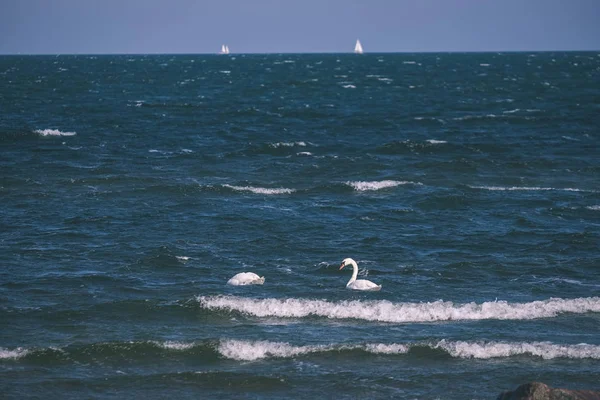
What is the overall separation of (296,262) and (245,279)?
8.88ft

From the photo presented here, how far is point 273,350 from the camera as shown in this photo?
1627 cm

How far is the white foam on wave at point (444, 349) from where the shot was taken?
16109 millimetres

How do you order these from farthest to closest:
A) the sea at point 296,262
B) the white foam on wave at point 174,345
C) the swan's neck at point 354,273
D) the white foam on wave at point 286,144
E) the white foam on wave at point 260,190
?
1. the white foam on wave at point 286,144
2. the white foam on wave at point 260,190
3. the swan's neck at point 354,273
4. the white foam on wave at point 174,345
5. the sea at point 296,262

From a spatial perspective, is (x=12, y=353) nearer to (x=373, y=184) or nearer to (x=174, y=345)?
(x=174, y=345)

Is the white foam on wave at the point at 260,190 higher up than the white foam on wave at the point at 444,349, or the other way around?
the white foam on wave at the point at 260,190

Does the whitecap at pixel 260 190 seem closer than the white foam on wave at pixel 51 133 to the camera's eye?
Yes

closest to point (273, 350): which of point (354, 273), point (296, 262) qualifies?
point (354, 273)

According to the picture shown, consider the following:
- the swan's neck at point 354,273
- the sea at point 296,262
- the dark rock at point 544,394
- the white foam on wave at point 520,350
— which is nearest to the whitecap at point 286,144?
the sea at point 296,262

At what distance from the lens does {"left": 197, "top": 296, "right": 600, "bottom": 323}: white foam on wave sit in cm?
1848

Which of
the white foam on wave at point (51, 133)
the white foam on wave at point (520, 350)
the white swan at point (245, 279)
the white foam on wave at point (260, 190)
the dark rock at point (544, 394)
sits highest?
the white foam on wave at point (51, 133)

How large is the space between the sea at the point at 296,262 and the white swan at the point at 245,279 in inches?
9.1

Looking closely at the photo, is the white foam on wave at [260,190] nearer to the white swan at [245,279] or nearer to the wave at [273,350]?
the white swan at [245,279]

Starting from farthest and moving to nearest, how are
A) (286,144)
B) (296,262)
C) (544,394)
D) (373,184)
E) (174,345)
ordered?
1. (286,144)
2. (373,184)
3. (296,262)
4. (174,345)
5. (544,394)

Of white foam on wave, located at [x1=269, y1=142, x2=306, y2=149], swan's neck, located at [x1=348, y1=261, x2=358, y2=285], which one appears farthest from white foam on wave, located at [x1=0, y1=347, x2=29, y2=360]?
white foam on wave, located at [x1=269, y1=142, x2=306, y2=149]
